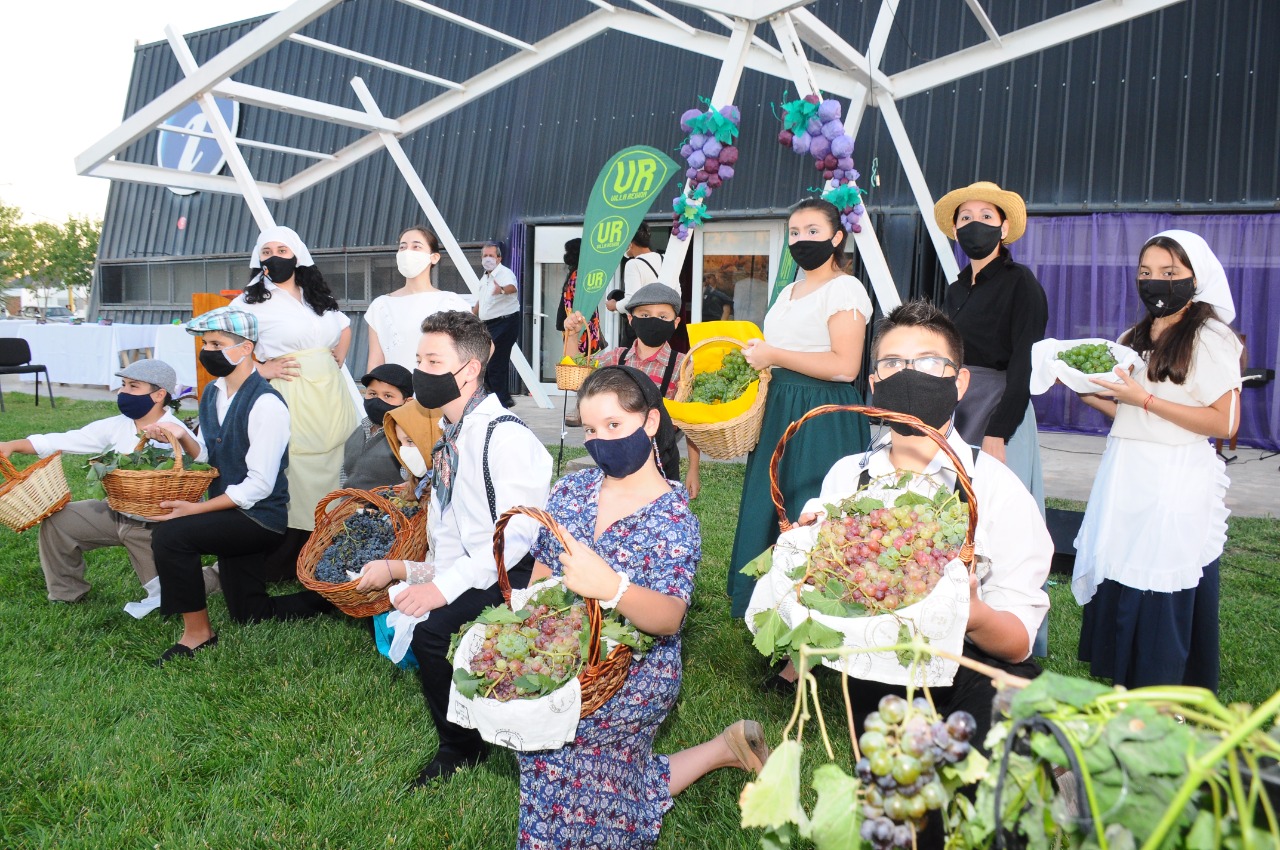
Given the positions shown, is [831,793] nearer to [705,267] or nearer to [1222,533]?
[1222,533]

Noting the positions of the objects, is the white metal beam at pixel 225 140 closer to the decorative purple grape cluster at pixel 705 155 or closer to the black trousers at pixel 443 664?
the decorative purple grape cluster at pixel 705 155

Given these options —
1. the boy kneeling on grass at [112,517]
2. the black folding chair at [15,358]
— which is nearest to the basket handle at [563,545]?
the boy kneeling on grass at [112,517]

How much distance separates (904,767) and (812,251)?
2532 mm

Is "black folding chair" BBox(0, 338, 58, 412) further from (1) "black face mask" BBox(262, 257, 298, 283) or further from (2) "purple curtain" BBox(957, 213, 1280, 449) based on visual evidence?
(2) "purple curtain" BBox(957, 213, 1280, 449)

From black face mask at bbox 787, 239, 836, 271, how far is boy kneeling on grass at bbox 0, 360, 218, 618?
2.96 m

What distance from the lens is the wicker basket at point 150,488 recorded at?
3.81m

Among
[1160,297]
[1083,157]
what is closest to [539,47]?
[1083,157]

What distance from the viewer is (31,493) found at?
4.04m

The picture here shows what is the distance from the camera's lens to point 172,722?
3.20 m

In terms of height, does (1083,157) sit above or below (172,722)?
above

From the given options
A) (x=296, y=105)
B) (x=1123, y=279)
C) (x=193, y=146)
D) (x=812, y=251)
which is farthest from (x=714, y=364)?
(x=193, y=146)

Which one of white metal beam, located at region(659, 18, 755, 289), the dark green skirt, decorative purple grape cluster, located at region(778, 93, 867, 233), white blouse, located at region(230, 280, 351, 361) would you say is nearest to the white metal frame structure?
white metal beam, located at region(659, 18, 755, 289)

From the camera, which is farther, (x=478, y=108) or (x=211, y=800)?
(x=478, y=108)

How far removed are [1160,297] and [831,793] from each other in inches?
104
